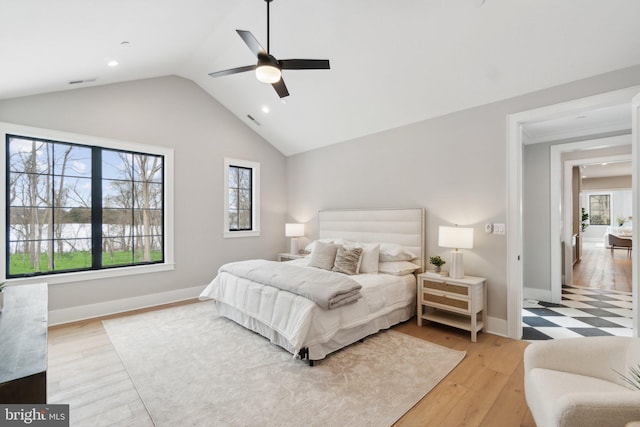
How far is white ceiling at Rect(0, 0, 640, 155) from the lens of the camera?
236cm

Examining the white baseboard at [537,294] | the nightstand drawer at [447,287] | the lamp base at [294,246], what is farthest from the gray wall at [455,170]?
the lamp base at [294,246]

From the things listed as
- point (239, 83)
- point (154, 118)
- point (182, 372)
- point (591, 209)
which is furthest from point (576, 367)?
point (591, 209)

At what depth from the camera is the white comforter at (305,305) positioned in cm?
262

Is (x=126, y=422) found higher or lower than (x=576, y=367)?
lower

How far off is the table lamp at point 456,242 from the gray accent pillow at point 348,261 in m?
1.06

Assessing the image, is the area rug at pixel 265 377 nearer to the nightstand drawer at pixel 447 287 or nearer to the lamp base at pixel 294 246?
the nightstand drawer at pixel 447 287

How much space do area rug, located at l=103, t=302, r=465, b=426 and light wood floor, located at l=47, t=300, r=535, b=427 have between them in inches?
3.4

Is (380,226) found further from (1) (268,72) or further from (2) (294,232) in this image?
(1) (268,72)

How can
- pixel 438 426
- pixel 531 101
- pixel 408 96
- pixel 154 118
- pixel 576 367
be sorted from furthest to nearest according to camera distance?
pixel 154 118 < pixel 408 96 < pixel 531 101 < pixel 438 426 < pixel 576 367

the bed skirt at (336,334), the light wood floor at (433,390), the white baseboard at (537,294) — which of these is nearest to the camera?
the light wood floor at (433,390)

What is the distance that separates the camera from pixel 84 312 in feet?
12.6

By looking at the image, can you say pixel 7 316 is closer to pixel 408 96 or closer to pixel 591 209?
pixel 408 96

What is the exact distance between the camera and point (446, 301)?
3.34 m

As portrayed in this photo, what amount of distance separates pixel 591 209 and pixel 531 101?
12.6 m
